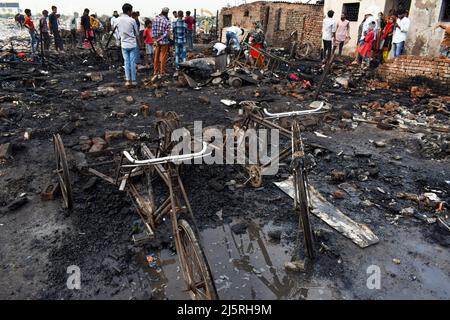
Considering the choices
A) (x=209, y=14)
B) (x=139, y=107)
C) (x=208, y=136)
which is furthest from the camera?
(x=209, y=14)

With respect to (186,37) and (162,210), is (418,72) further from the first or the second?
(162,210)

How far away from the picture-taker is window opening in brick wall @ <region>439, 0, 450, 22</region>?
424 inches

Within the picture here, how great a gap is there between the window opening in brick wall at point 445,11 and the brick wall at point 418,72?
6.61 ft

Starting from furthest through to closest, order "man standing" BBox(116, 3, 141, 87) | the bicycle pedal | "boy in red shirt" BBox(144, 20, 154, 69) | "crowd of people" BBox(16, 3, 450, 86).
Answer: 1. "boy in red shirt" BBox(144, 20, 154, 69)
2. "crowd of people" BBox(16, 3, 450, 86)
3. "man standing" BBox(116, 3, 141, 87)
4. the bicycle pedal

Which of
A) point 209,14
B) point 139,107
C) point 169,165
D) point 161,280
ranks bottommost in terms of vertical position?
point 161,280

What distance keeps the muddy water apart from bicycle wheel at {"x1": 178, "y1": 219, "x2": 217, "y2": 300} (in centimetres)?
35

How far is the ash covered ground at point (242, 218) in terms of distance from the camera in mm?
3062

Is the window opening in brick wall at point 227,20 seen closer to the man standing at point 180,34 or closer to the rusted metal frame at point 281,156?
the man standing at point 180,34

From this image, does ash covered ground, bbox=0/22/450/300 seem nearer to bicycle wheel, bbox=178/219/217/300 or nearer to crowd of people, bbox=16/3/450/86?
bicycle wheel, bbox=178/219/217/300

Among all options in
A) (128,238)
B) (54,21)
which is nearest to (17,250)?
(128,238)

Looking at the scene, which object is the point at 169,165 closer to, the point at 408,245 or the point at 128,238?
the point at 128,238

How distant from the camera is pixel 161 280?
3074 millimetres

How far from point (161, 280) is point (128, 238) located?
73cm

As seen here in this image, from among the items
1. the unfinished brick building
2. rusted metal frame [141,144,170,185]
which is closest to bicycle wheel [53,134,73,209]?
rusted metal frame [141,144,170,185]
